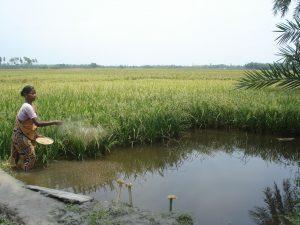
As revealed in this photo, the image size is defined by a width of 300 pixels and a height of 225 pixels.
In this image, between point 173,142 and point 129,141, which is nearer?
point 129,141

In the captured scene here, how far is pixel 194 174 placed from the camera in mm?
6652

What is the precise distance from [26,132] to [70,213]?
8.28ft

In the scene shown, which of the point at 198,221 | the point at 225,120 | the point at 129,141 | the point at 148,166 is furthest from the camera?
the point at 225,120

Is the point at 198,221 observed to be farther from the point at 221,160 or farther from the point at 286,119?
the point at 286,119

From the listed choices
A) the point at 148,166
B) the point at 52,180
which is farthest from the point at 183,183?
the point at 52,180

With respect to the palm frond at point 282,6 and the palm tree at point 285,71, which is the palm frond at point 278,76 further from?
the palm frond at point 282,6

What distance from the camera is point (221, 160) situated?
25.1ft

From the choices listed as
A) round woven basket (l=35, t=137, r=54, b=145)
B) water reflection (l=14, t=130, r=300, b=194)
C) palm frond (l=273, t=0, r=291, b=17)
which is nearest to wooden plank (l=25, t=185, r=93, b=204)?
water reflection (l=14, t=130, r=300, b=194)

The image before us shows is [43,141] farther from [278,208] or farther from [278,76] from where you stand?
[278,76]

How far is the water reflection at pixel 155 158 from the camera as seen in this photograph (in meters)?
6.04

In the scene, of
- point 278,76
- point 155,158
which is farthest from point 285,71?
point 155,158

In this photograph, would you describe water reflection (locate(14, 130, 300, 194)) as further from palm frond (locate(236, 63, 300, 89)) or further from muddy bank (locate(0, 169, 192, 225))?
palm frond (locate(236, 63, 300, 89))

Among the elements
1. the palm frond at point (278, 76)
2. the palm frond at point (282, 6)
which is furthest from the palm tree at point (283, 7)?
the palm frond at point (278, 76)

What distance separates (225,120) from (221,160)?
8.21 ft
